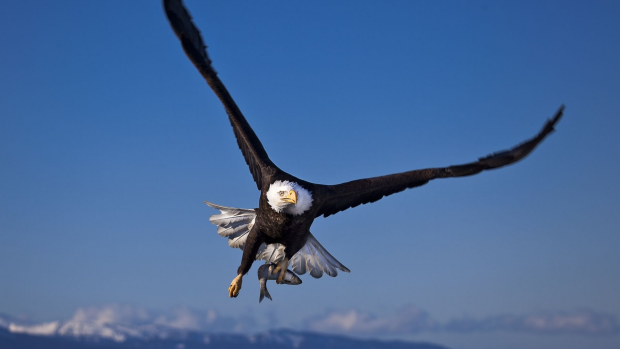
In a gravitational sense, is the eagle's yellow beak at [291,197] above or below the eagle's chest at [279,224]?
above

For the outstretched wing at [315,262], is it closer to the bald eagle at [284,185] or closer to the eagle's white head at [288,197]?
the bald eagle at [284,185]

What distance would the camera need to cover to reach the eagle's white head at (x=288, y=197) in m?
8.12

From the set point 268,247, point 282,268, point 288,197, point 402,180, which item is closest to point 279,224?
point 288,197

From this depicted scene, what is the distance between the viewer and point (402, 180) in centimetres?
955

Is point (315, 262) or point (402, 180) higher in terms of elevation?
point (402, 180)

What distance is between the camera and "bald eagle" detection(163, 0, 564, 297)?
8336 millimetres

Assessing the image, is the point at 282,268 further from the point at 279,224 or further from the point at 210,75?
the point at 210,75

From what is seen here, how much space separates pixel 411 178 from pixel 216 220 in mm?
2968

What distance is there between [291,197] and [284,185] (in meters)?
0.24

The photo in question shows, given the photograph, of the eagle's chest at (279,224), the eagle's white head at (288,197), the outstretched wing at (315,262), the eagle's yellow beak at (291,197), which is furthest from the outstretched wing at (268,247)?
the eagle's yellow beak at (291,197)

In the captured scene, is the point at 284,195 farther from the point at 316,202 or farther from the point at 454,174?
the point at 454,174

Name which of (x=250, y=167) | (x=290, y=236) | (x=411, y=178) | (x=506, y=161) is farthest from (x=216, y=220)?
(x=506, y=161)

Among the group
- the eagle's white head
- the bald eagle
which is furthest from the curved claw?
the eagle's white head

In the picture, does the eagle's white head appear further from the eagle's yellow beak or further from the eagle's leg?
the eagle's leg
